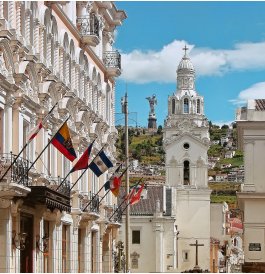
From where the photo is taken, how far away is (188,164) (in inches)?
4449

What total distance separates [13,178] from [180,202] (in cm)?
8086

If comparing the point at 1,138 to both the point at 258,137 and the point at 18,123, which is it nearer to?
the point at 18,123

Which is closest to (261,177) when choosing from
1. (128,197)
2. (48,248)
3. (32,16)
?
(128,197)

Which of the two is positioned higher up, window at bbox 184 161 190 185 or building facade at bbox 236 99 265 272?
window at bbox 184 161 190 185

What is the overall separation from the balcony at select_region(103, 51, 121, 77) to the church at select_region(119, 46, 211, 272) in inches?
1734

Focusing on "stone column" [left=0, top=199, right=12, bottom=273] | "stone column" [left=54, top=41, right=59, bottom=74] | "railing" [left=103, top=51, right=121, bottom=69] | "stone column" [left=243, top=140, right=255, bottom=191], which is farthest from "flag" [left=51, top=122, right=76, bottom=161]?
"stone column" [left=243, top=140, right=255, bottom=191]

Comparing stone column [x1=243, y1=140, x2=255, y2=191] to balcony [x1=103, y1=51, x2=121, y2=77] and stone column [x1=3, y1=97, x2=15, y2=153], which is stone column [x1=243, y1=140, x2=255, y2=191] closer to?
balcony [x1=103, y1=51, x2=121, y2=77]

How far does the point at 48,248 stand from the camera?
39.1 m

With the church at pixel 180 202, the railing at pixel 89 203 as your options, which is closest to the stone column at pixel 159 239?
the church at pixel 180 202

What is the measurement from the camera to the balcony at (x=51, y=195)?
33.2 m

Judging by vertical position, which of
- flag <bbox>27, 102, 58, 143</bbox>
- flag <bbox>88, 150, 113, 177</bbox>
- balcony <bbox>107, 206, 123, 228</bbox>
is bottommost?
balcony <bbox>107, 206, 123, 228</bbox>

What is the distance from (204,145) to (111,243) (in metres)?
58.7

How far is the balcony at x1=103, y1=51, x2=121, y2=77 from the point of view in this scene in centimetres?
5344

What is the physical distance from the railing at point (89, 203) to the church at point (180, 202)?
49.6 m
